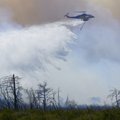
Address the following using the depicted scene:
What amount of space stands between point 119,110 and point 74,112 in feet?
11.2

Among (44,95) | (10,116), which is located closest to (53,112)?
(10,116)

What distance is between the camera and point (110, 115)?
29.4 m

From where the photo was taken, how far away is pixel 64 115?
32031 mm

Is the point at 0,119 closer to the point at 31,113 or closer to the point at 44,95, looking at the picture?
the point at 31,113

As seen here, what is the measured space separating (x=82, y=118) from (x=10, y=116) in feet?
22.3

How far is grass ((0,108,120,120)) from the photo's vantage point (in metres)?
29.6

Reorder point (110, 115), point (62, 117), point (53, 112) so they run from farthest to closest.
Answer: point (53, 112), point (62, 117), point (110, 115)


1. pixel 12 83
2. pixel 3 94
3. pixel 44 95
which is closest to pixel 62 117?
pixel 12 83

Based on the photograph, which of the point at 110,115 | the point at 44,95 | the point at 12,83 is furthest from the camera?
the point at 44,95

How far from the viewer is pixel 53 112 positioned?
1337 inches

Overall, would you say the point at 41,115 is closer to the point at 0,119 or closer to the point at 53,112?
the point at 53,112

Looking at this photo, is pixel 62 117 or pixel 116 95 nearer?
pixel 62 117

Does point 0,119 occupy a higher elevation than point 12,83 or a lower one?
lower

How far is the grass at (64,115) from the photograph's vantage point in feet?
97.2
